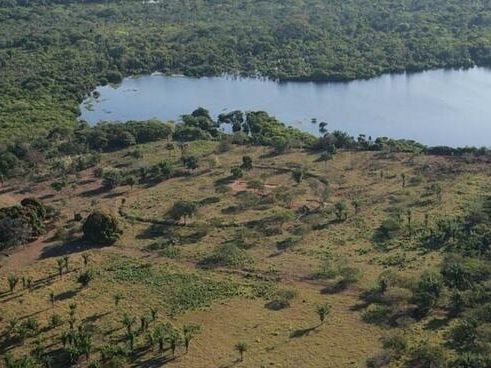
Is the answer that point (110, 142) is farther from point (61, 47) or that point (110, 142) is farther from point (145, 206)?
point (61, 47)

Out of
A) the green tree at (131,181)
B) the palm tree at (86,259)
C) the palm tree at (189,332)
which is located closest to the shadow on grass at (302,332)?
the palm tree at (189,332)

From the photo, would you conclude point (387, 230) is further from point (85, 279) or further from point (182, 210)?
point (85, 279)

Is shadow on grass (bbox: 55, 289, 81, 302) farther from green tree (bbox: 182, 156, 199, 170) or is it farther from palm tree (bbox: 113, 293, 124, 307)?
green tree (bbox: 182, 156, 199, 170)

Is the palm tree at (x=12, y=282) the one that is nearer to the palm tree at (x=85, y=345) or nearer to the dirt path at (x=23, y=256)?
the dirt path at (x=23, y=256)

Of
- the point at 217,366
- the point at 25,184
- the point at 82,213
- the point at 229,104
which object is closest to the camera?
the point at 217,366

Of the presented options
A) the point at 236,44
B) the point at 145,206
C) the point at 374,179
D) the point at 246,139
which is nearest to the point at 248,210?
the point at 145,206

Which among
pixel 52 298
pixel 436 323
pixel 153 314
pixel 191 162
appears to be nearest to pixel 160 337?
pixel 153 314
